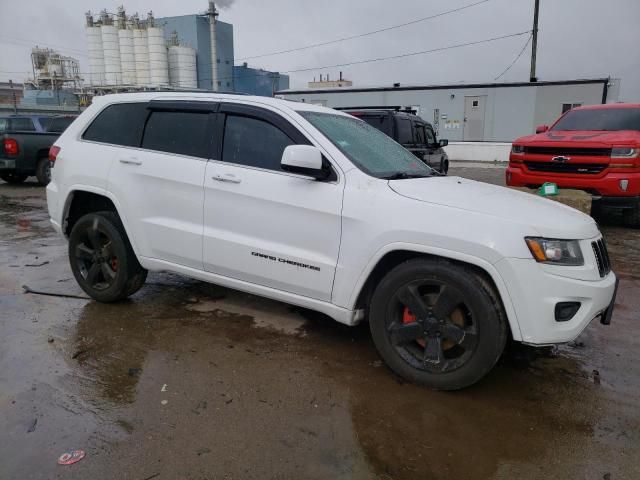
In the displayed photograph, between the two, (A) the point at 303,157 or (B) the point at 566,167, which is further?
(B) the point at 566,167

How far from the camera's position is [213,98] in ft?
12.8

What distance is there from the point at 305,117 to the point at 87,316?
2.56 m

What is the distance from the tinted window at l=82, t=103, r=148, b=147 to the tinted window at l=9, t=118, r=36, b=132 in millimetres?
9676

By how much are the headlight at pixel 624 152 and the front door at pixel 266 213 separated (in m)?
5.78

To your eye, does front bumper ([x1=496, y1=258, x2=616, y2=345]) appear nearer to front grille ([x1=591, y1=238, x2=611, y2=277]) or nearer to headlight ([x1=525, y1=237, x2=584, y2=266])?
headlight ([x1=525, y1=237, x2=584, y2=266])

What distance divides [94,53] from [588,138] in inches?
2068

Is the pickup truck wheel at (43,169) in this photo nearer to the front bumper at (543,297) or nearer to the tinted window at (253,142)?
the tinted window at (253,142)

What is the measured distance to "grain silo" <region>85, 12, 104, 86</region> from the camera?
4916 cm

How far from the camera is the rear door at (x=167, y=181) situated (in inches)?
150

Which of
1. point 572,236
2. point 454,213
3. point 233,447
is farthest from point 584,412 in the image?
point 233,447

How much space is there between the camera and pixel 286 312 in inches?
172

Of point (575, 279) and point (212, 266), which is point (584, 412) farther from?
point (212, 266)

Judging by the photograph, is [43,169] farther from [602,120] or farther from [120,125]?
[602,120]

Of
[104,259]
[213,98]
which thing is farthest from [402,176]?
[104,259]
